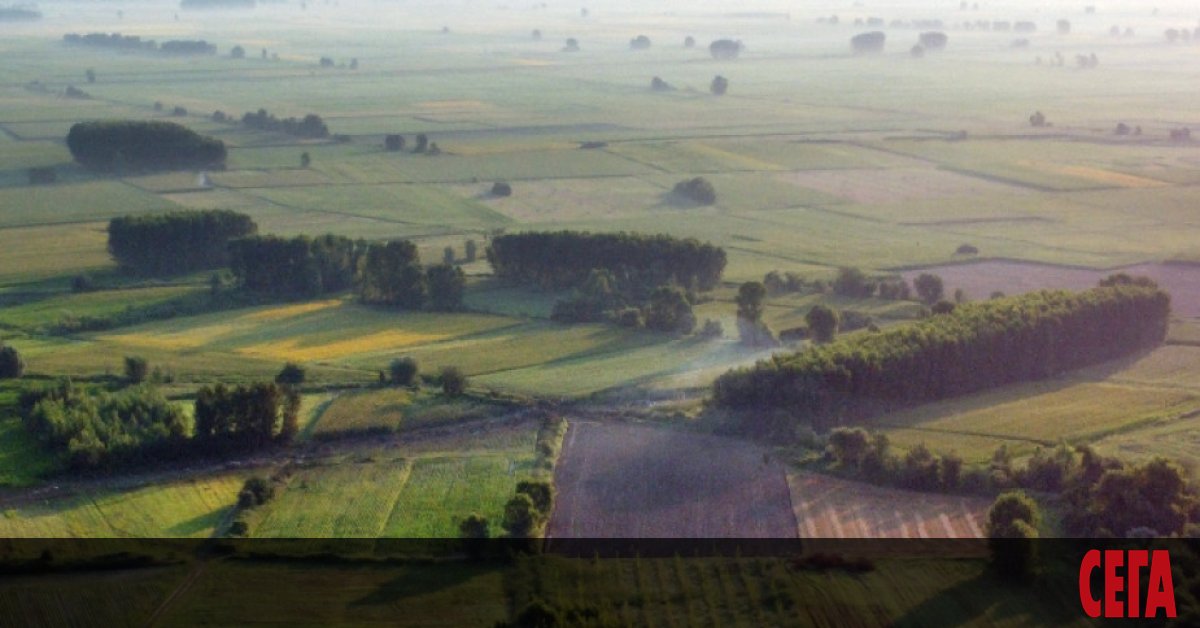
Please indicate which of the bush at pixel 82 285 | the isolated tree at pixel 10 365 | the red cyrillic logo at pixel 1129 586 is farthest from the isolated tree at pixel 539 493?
the bush at pixel 82 285

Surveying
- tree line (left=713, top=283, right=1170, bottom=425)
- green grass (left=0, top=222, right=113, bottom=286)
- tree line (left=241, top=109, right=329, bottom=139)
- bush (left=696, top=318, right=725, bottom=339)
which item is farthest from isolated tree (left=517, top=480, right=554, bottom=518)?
tree line (left=241, top=109, right=329, bottom=139)

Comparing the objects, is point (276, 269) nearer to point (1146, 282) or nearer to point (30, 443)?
point (30, 443)

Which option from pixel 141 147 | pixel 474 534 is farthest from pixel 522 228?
pixel 474 534

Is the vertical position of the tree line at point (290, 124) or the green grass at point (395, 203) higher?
the tree line at point (290, 124)

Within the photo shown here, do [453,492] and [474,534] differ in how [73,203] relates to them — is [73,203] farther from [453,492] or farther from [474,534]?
[474,534]

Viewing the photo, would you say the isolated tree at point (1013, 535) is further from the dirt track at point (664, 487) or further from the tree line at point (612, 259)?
the tree line at point (612, 259)

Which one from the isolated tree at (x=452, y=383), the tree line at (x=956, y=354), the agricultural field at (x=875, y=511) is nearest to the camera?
the agricultural field at (x=875, y=511)

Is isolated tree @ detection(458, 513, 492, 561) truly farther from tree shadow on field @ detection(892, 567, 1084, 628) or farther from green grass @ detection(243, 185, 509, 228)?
green grass @ detection(243, 185, 509, 228)
